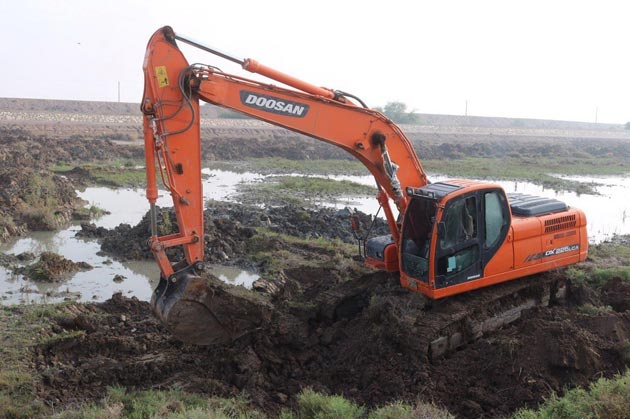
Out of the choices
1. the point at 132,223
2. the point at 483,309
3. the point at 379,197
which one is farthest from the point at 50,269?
the point at 483,309

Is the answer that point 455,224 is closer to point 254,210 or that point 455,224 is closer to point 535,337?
point 535,337

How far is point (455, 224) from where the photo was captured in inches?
322

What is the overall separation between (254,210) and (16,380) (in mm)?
12059

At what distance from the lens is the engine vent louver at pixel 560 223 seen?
30.3 ft

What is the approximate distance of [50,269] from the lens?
39.2ft

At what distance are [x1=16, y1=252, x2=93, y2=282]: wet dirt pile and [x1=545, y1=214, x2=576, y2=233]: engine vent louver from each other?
8.96m

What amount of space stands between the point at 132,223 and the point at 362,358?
11.6 meters

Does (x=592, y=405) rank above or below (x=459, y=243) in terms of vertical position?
below

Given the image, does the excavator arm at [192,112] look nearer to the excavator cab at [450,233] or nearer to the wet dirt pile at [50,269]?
the excavator cab at [450,233]

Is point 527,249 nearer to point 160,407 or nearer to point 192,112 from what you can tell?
point 192,112

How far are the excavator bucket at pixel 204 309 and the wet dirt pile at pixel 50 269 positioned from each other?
5.34 metres

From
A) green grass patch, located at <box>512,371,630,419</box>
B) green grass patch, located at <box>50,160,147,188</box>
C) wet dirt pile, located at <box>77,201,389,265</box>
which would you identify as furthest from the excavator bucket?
green grass patch, located at <box>50,160,147,188</box>

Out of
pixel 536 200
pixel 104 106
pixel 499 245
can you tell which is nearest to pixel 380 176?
pixel 499 245

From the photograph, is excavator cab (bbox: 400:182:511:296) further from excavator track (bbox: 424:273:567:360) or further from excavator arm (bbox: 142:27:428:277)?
excavator arm (bbox: 142:27:428:277)
